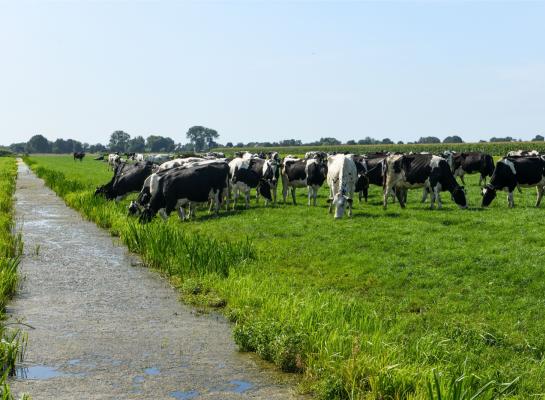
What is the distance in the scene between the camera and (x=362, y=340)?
752 cm

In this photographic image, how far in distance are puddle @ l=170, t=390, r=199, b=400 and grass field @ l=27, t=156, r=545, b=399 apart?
1245 mm

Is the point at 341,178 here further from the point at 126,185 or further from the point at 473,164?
the point at 473,164

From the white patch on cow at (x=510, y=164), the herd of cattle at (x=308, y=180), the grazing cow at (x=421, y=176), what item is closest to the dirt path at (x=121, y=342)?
the herd of cattle at (x=308, y=180)

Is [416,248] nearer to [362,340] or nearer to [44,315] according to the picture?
[362,340]

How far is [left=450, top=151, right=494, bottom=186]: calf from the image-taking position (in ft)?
111

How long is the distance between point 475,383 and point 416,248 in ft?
25.6

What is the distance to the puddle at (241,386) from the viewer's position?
23.2 feet

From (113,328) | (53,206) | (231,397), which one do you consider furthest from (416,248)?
(53,206)

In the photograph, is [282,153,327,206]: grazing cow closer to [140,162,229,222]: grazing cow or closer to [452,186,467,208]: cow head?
[140,162,229,222]: grazing cow

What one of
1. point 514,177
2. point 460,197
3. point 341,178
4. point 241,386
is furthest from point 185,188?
point 241,386

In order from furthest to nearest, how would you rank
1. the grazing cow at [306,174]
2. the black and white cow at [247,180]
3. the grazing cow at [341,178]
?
1. the grazing cow at [306,174]
2. the black and white cow at [247,180]
3. the grazing cow at [341,178]

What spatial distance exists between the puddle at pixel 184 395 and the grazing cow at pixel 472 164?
29.5m

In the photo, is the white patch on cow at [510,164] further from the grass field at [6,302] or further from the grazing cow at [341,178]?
the grass field at [6,302]

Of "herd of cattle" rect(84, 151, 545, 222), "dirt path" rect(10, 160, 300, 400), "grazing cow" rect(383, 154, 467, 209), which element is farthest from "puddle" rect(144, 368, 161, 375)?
"grazing cow" rect(383, 154, 467, 209)
